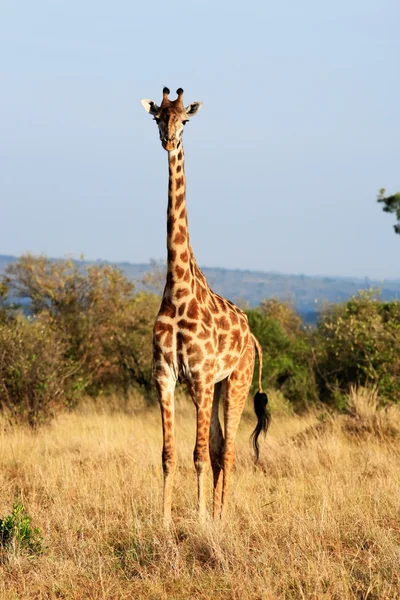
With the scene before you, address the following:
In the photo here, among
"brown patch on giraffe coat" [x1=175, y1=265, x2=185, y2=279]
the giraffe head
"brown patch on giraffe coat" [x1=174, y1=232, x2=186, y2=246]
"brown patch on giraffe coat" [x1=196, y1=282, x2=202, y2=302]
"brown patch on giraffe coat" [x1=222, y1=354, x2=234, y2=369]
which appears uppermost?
the giraffe head

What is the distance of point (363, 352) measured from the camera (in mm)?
14094

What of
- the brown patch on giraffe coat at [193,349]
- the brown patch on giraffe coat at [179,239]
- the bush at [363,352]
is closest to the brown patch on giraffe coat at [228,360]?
the brown patch on giraffe coat at [193,349]

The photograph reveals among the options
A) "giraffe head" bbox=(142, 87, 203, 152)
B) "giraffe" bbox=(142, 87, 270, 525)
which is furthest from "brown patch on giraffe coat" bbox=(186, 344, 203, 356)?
"giraffe head" bbox=(142, 87, 203, 152)

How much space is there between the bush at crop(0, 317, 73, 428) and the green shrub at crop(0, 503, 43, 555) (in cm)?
580

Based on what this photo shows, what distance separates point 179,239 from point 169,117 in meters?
0.96

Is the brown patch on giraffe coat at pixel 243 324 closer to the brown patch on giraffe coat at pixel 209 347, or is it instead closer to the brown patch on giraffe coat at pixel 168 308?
the brown patch on giraffe coat at pixel 209 347

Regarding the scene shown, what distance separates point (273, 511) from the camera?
6863mm

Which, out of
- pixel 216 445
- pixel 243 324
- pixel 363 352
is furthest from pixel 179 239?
pixel 363 352

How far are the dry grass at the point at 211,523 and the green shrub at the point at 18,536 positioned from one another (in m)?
0.08

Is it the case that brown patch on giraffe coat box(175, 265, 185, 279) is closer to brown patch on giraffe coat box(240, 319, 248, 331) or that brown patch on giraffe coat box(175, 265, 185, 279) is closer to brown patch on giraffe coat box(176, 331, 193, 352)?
brown patch on giraffe coat box(176, 331, 193, 352)

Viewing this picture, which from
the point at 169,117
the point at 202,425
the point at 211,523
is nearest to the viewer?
the point at 211,523

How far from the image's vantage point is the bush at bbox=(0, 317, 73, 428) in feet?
39.0

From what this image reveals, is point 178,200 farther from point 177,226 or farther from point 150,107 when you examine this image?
point 150,107

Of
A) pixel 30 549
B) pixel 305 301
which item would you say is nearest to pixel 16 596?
pixel 30 549
